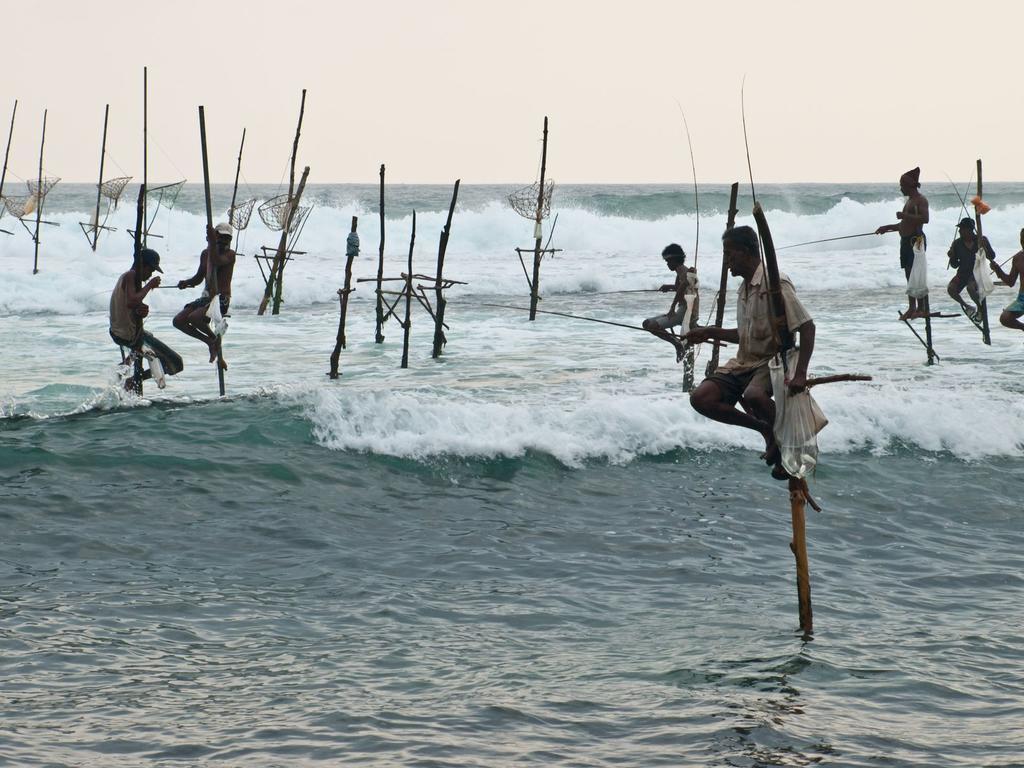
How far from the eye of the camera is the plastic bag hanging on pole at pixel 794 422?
585cm

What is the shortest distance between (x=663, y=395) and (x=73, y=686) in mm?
9460

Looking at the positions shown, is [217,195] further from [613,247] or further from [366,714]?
[366,714]

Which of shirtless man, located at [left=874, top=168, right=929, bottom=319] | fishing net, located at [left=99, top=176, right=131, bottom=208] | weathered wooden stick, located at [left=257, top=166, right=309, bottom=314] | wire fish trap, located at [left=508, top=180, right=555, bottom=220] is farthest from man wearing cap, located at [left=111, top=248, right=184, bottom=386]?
fishing net, located at [left=99, top=176, right=131, bottom=208]

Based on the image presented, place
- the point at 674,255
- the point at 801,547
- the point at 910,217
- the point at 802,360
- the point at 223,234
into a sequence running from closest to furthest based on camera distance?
the point at 802,360 → the point at 801,547 → the point at 223,234 → the point at 674,255 → the point at 910,217

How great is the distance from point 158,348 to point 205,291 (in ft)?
2.73

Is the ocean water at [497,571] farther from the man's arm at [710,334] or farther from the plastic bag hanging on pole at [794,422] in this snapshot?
the man's arm at [710,334]

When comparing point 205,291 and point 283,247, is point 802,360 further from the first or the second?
point 283,247

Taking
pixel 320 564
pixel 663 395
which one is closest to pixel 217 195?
pixel 663 395

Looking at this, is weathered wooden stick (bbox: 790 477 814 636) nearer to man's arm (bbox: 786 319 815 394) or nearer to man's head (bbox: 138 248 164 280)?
man's arm (bbox: 786 319 815 394)

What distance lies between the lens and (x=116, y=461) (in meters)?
10.3

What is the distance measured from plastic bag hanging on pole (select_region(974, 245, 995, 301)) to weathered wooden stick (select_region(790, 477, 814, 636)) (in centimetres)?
959

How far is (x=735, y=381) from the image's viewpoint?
646 cm

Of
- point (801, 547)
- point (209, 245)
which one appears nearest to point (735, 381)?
point (801, 547)

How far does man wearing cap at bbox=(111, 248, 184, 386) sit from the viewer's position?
1159cm
